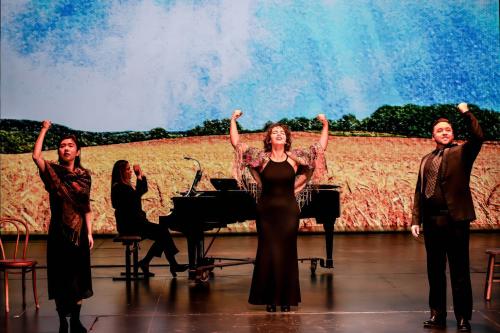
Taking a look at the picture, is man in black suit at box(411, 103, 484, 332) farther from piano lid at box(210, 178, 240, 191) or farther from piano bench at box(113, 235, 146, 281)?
piano bench at box(113, 235, 146, 281)

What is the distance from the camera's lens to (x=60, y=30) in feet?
41.6

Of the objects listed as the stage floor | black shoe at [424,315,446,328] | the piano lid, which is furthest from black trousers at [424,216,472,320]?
the piano lid

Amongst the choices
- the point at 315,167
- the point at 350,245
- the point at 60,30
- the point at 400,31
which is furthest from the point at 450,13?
the point at 315,167

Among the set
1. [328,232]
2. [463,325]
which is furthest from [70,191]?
[328,232]

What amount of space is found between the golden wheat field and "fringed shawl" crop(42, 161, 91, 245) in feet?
22.6

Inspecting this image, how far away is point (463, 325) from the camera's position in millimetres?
5723

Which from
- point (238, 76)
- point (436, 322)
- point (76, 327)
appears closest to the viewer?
point (76, 327)

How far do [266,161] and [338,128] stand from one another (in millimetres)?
6738

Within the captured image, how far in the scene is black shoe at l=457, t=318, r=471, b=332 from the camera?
5.70 meters

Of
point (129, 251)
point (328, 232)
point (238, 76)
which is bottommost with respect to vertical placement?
point (129, 251)

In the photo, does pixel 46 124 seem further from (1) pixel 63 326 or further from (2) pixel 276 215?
(2) pixel 276 215

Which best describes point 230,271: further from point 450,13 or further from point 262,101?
point 450,13

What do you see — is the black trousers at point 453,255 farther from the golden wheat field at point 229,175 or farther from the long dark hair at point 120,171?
the golden wheat field at point 229,175

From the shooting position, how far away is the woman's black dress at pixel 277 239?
6.35 m
